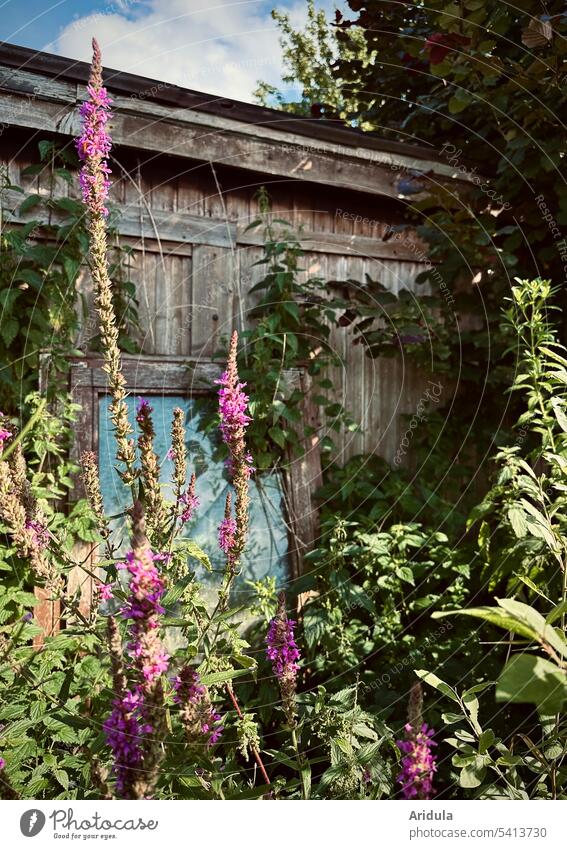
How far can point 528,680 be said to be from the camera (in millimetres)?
762

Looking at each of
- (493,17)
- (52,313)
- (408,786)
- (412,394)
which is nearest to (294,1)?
(493,17)

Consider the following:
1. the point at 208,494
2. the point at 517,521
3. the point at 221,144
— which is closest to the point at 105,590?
the point at 517,521

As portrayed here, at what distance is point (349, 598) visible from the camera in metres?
3.10

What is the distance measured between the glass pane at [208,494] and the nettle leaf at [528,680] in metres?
2.25

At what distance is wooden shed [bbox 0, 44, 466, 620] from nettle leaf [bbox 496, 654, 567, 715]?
2.46m

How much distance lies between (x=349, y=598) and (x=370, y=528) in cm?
42

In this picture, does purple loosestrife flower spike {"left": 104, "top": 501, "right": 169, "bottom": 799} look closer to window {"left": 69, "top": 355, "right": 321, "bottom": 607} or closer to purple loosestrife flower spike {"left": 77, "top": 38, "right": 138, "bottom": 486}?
purple loosestrife flower spike {"left": 77, "top": 38, "right": 138, "bottom": 486}

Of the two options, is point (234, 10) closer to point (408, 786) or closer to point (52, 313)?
point (52, 313)

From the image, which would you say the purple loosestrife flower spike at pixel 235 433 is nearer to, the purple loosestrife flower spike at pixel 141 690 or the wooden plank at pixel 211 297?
the purple loosestrife flower spike at pixel 141 690

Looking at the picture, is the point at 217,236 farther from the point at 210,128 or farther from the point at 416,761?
the point at 416,761

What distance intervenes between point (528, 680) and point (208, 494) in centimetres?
254

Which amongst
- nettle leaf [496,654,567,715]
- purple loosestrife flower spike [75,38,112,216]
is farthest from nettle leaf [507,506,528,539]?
purple loosestrife flower spike [75,38,112,216]

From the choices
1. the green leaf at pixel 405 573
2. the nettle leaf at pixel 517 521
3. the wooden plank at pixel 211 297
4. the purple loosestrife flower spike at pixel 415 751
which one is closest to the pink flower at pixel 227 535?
the purple loosestrife flower spike at pixel 415 751

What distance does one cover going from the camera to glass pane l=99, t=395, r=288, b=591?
299 cm
